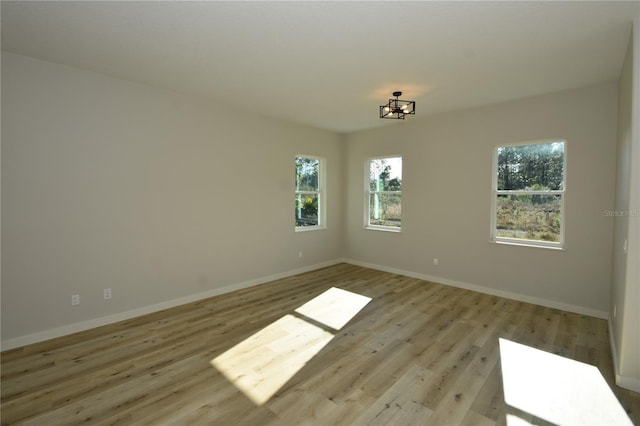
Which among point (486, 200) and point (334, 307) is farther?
point (486, 200)

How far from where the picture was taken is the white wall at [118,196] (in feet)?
9.79

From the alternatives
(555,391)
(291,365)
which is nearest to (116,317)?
(291,365)

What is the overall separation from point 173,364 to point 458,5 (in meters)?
3.58

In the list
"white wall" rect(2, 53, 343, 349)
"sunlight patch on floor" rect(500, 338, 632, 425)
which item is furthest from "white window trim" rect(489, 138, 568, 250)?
"white wall" rect(2, 53, 343, 349)

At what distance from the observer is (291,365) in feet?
8.73

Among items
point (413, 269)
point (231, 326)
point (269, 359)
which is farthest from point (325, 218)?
point (269, 359)

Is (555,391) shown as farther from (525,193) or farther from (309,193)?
(309,193)

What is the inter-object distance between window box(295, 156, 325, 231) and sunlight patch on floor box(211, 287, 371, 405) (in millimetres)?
2100

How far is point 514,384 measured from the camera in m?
2.41

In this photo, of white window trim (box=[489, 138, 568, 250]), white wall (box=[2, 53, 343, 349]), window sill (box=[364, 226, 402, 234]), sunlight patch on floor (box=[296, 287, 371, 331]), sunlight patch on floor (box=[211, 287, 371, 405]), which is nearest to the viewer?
sunlight patch on floor (box=[211, 287, 371, 405])

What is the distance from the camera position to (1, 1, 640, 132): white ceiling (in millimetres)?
2230

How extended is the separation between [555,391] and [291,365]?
2040mm

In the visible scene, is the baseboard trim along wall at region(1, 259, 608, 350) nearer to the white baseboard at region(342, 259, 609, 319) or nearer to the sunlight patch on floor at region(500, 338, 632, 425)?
the white baseboard at region(342, 259, 609, 319)

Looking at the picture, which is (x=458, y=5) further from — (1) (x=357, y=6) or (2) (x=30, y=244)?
(2) (x=30, y=244)
